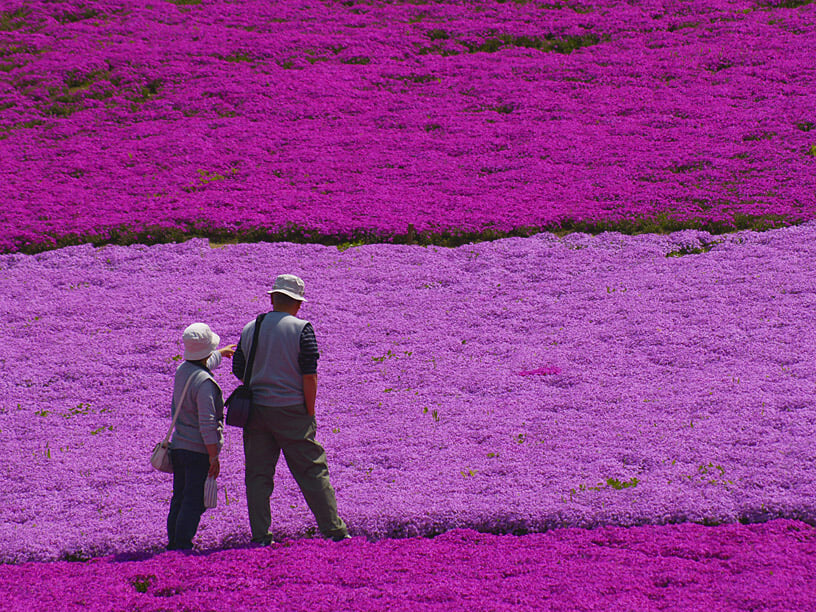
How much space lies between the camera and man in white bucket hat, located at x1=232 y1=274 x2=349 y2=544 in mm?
9742

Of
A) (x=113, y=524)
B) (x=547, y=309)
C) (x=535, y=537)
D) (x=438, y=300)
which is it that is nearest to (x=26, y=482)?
(x=113, y=524)

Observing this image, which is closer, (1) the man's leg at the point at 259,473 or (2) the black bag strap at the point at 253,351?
(2) the black bag strap at the point at 253,351

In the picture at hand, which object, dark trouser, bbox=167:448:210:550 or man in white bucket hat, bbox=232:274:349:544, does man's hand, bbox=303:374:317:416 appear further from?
dark trouser, bbox=167:448:210:550

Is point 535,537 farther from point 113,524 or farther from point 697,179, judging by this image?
point 697,179

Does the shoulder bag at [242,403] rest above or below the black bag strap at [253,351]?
below

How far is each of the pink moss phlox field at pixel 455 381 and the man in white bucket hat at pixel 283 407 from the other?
3.17 ft

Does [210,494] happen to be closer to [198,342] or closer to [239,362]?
[239,362]

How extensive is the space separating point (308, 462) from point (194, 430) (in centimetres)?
137

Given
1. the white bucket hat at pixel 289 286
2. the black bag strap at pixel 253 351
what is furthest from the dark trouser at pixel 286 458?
the white bucket hat at pixel 289 286

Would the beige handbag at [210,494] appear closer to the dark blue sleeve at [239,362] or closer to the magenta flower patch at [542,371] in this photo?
the dark blue sleeve at [239,362]

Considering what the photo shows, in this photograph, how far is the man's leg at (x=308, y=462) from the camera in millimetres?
9836

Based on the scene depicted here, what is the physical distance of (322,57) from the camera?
3444 cm

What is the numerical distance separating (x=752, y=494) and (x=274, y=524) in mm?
6066

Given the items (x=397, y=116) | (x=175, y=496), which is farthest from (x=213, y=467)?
(x=397, y=116)
